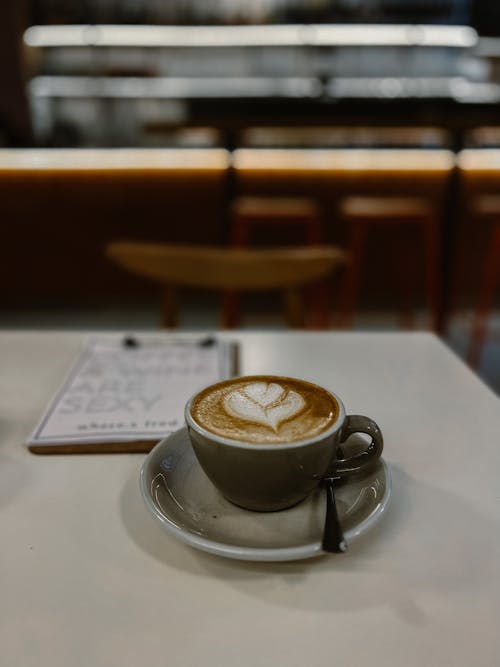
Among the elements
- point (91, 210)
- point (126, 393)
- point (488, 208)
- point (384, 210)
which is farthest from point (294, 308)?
point (91, 210)

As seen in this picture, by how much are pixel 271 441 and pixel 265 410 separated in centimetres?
5

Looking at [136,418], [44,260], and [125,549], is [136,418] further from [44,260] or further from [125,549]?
[44,260]

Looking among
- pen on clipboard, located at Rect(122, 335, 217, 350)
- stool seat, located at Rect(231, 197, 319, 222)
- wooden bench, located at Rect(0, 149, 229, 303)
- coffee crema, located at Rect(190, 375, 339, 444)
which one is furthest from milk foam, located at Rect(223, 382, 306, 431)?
wooden bench, located at Rect(0, 149, 229, 303)

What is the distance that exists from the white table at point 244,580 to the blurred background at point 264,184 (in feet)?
7.24

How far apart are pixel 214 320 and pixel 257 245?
512mm

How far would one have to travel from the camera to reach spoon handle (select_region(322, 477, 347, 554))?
0.44 m

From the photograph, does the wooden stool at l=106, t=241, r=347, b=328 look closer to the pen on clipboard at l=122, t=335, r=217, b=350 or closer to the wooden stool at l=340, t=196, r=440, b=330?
the pen on clipboard at l=122, t=335, r=217, b=350

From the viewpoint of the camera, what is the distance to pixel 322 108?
120 inches

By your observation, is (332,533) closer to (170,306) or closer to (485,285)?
(170,306)

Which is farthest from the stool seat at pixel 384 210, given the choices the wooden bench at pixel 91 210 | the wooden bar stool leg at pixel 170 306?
the wooden bar stool leg at pixel 170 306

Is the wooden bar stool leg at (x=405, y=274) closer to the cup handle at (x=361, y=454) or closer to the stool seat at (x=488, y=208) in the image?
the stool seat at (x=488, y=208)

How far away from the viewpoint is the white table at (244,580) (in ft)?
1.33

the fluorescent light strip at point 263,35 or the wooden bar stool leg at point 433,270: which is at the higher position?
the fluorescent light strip at point 263,35

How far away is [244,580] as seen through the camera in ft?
1.53
